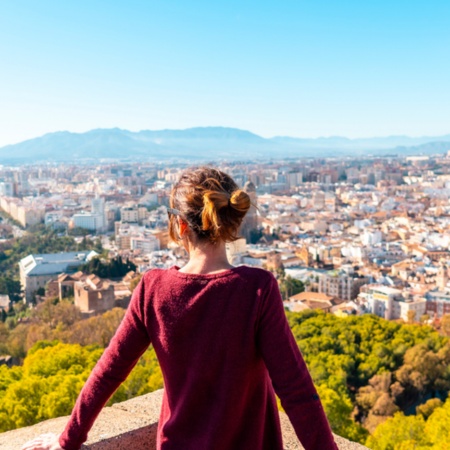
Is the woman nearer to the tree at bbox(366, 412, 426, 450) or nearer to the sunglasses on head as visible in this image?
the sunglasses on head

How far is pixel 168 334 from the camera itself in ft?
3.19

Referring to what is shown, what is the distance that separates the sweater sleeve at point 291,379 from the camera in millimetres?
915

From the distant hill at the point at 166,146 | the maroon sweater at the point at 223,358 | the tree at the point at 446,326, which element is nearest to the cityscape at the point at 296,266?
the tree at the point at 446,326

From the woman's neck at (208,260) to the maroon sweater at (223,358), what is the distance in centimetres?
2

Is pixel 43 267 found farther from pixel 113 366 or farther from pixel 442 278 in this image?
pixel 113 366

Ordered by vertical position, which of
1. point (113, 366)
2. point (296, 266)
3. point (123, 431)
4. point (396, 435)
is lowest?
point (296, 266)

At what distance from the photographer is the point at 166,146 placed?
14800cm

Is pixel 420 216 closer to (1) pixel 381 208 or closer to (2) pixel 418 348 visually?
(1) pixel 381 208

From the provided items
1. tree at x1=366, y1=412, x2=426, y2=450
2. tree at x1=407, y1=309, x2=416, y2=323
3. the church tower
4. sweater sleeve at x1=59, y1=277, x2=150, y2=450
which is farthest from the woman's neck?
the church tower

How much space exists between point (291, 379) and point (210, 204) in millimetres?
288

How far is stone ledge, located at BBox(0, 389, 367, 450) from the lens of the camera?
1.32 metres

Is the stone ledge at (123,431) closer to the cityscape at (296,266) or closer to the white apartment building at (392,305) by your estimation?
the cityscape at (296,266)

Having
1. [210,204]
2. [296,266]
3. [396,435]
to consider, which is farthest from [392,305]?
[210,204]

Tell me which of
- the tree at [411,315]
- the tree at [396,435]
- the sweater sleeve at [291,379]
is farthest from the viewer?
the tree at [411,315]
